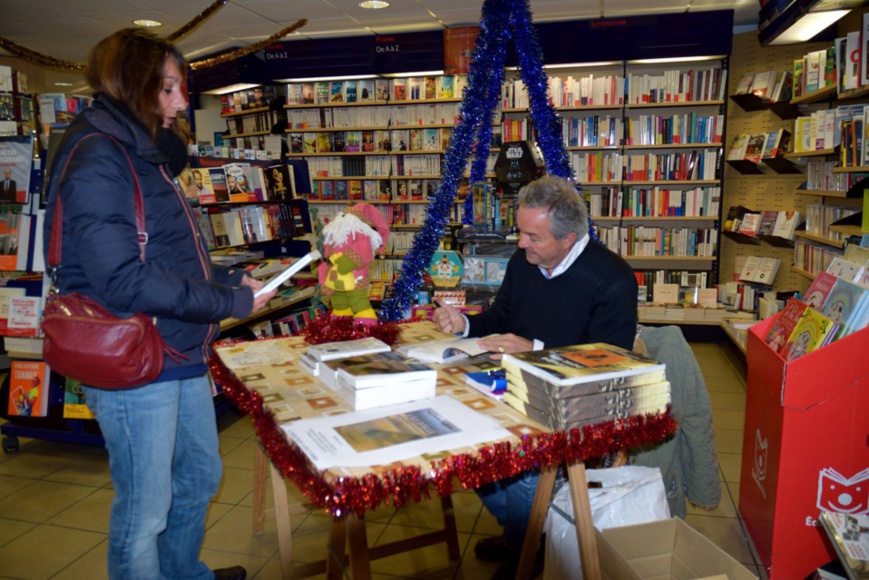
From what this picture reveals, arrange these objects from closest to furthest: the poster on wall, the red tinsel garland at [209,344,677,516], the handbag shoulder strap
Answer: the red tinsel garland at [209,344,677,516], the handbag shoulder strap, the poster on wall

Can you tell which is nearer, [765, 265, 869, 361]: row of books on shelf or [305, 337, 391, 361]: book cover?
[305, 337, 391, 361]: book cover

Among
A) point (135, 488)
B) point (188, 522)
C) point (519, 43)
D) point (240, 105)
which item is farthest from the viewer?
point (240, 105)

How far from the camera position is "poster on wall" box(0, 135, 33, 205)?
3170 millimetres

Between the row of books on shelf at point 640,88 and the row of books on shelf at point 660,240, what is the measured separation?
3.95 feet

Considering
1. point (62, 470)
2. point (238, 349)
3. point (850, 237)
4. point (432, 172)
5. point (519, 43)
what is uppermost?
point (519, 43)

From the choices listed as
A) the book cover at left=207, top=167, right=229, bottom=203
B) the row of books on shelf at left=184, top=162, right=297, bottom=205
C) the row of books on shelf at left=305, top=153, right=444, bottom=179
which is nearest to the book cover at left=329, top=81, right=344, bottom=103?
the row of books on shelf at left=305, top=153, right=444, bottom=179

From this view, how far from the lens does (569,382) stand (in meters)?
1.34

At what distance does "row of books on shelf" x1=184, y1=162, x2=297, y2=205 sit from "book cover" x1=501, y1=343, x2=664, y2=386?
2713 mm

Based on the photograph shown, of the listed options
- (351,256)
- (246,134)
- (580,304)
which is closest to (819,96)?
(580,304)

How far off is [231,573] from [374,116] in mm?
5668

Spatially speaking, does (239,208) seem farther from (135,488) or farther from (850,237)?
(850,237)

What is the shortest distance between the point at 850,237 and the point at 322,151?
5.55 m

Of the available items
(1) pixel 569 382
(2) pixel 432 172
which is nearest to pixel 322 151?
(2) pixel 432 172

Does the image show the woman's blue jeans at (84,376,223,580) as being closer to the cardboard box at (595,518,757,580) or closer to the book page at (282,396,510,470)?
the book page at (282,396,510,470)
